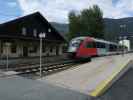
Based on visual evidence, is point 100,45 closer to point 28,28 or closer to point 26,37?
point 26,37

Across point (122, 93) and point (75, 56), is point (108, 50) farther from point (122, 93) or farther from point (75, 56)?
point (122, 93)

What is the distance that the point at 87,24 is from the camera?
67688mm

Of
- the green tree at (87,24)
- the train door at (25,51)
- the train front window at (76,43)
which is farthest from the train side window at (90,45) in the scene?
the green tree at (87,24)

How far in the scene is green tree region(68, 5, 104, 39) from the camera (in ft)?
220

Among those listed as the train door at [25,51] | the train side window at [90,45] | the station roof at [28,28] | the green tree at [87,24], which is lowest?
the train door at [25,51]

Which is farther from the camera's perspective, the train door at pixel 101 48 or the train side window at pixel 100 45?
the train door at pixel 101 48

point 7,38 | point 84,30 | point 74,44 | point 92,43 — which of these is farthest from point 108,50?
point 84,30

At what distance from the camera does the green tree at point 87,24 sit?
66938mm

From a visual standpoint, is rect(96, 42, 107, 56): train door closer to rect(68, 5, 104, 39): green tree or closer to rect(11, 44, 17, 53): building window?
rect(11, 44, 17, 53): building window

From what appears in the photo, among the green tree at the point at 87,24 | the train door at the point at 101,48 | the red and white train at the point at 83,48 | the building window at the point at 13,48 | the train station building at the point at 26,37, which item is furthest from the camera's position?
the green tree at the point at 87,24

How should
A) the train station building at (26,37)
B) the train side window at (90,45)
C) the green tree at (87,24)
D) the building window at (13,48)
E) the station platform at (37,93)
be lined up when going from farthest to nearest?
the green tree at (87,24) → the building window at (13,48) → the train station building at (26,37) → the train side window at (90,45) → the station platform at (37,93)

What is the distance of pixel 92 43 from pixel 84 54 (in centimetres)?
273

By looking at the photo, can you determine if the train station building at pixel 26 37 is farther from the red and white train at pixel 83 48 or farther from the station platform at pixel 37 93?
the station platform at pixel 37 93

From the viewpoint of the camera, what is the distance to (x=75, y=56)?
92.2ft
